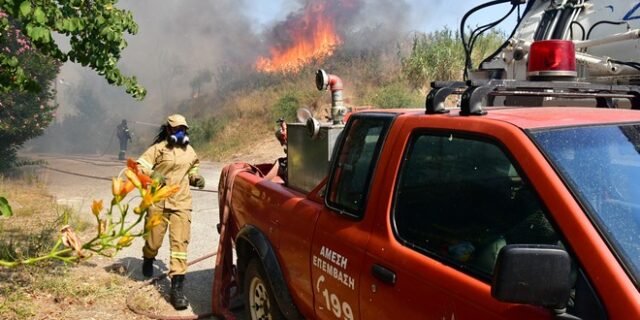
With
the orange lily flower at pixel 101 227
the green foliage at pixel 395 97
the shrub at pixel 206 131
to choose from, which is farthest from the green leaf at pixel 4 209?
the shrub at pixel 206 131

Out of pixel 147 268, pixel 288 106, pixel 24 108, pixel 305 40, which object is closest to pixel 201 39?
pixel 305 40

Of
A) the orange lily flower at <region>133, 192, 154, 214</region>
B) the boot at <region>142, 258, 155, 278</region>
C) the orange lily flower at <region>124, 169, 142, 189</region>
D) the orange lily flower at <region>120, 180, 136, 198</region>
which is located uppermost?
the orange lily flower at <region>124, 169, 142, 189</region>

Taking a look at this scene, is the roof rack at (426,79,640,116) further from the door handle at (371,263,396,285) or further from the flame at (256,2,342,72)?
the flame at (256,2,342,72)

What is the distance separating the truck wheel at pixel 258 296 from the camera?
11.0ft

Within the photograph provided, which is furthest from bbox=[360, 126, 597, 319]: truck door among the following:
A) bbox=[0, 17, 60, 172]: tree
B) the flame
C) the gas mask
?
the flame

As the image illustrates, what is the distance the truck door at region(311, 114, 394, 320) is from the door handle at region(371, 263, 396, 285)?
0.13 metres

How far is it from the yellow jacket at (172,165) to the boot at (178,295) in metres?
0.64

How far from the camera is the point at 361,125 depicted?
280cm

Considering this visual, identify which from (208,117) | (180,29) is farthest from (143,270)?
(180,29)

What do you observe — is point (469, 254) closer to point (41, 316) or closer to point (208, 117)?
point (41, 316)

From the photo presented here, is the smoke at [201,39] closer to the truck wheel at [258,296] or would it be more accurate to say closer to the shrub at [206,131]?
the shrub at [206,131]

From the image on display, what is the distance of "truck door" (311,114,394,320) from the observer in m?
2.46

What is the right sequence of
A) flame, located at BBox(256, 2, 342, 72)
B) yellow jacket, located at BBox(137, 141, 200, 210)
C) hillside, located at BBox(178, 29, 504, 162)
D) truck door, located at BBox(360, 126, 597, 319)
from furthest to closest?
flame, located at BBox(256, 2, 342, 72), hillside, located at BBox(178, 29, 504, 162), yellow jacket, located at BBox(137, 141, 200, 210), truck door, located at BBox(360, 126, 597, 319)

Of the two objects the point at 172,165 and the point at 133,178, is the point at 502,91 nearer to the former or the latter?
the point at 133,178
